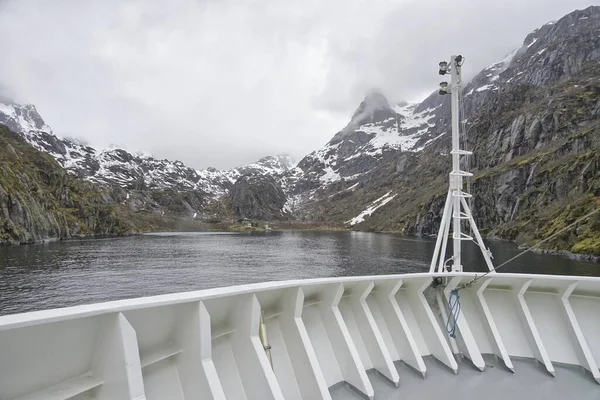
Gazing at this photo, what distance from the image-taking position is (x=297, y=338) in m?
5.44

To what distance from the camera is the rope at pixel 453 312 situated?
23.6 ft

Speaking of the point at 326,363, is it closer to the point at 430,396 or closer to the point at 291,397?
the point at 291,397

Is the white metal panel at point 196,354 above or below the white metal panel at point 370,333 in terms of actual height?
above

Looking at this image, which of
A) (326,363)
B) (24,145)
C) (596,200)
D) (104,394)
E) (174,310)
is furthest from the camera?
(24,145)

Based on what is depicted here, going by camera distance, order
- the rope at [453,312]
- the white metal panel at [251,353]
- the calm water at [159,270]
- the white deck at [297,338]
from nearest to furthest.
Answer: the white deck at [297,338]
the white metal panel at [251,353]
the rope at [453,312]
the calm water at [159,270]

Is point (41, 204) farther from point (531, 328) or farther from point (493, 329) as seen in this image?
point (531, 328)

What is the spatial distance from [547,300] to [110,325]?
26.8ft

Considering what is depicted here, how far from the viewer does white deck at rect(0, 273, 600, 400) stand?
3332mm

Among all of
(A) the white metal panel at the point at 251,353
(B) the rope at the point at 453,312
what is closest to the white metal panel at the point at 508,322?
(B) the rope at the point at 453,312

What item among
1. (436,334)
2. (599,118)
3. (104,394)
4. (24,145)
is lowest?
(436,334)

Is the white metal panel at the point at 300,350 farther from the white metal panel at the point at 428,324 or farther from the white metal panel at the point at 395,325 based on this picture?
the white metal panel at the point at 428,324

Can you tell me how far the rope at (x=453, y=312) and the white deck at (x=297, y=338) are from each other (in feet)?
0.52

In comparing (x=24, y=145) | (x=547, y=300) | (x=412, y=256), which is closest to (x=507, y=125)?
(x=412, y=256)

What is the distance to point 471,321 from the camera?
7555 millimetres
